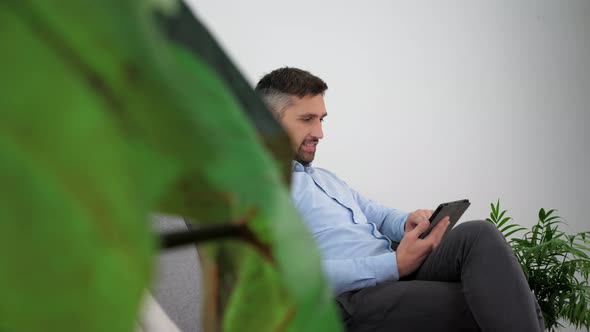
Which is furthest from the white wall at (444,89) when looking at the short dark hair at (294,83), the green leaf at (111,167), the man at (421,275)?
the green leaf at (111,167)

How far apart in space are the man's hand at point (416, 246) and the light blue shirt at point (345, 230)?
2 centimetres

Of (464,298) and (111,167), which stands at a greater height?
(111,167)

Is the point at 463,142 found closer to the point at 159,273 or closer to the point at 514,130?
the point at 514,130

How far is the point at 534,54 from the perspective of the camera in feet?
9.97

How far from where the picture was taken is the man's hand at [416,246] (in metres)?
1.17

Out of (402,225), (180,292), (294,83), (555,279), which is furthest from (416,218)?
(555,279)

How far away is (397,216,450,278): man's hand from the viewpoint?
3.83 feet

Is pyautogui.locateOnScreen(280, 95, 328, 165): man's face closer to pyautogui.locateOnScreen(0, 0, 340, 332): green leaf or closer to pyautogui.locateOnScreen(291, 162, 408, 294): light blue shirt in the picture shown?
pyautogui.locateOnScreen(291, 162, 408, 294): light blue shirt

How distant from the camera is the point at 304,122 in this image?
1.58m

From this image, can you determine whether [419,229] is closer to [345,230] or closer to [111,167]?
[345,230]

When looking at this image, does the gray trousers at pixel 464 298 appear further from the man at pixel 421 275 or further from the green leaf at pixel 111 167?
the green leaf at pixel 111 167

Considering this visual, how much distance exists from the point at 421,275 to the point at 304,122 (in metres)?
0.63

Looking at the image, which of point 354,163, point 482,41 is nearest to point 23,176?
point 354,163

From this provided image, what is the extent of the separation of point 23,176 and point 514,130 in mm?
3182
